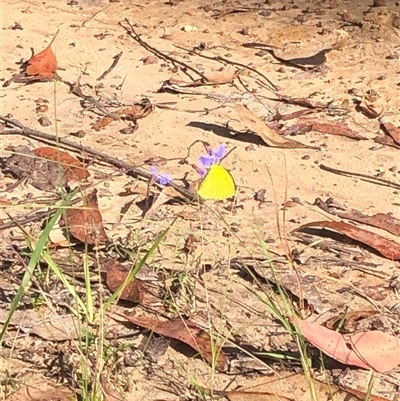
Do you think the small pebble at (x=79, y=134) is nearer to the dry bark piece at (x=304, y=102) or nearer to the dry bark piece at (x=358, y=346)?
the dry bark piece at (x=304, y=102)

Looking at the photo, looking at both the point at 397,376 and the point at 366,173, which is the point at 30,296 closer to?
the point at 397,376

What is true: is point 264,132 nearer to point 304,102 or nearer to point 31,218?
point 304,102

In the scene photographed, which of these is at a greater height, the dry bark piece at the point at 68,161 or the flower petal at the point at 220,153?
the flower petal at the point at 220,153

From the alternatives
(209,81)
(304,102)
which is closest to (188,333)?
(304,102)

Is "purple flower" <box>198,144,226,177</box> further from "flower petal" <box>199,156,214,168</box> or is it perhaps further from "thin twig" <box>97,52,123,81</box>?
"thin twig" <box>97,52,123,81</box>

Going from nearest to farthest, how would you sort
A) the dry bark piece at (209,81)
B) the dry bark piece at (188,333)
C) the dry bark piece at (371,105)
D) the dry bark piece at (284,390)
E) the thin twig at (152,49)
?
the dry bark piece at (284,390), the dry bark piece at (188,333), the dry bark piece at (371,105), the dry bark piece at (209,81), the thin twig at (152,49)

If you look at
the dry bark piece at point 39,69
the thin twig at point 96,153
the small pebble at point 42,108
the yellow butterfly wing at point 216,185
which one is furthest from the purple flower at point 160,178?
the dry bark piece at point 39,69

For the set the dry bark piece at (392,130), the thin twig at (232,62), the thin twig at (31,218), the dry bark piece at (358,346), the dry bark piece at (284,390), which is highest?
the dry bark piece at (358,346)
